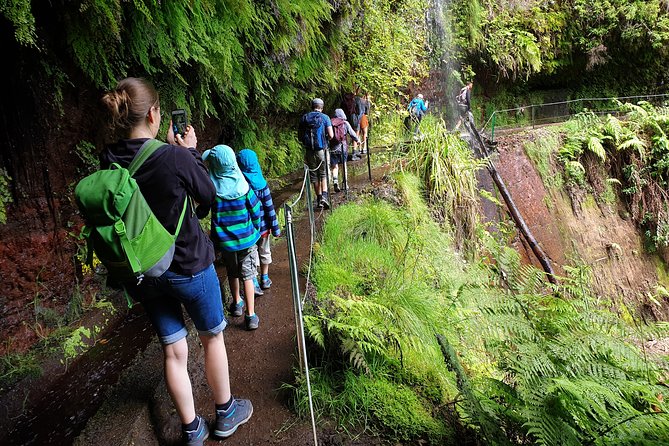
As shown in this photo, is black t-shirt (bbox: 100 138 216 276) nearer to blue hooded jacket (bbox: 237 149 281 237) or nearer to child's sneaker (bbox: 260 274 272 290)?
blue hooded jacket (bbox: 237 149 281 237)

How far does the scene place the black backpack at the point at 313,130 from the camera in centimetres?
651

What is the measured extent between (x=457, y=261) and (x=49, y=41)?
236 inches

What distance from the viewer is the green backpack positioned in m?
1.85

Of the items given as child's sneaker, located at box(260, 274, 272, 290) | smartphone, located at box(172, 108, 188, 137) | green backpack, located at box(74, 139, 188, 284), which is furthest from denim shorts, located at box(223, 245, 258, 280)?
green backpack, located at box(74, 139, 188, 284)

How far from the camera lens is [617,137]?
12266 millimetres

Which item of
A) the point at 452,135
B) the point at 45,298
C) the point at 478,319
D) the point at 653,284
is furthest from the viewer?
the point at 653,284

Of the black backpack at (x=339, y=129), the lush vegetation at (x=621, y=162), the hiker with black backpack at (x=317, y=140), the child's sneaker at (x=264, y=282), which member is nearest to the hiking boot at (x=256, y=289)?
the child's sneaker at (x=264, y=282)

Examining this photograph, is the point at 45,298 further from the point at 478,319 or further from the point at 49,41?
the point at 478,319

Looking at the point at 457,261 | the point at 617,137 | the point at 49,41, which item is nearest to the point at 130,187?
the point at 49,41

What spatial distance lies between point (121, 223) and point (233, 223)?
5.31ft

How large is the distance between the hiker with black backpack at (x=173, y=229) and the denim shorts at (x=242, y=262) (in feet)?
3.41

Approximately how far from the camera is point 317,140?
659cm

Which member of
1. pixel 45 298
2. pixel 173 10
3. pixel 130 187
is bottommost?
pixel 45 298

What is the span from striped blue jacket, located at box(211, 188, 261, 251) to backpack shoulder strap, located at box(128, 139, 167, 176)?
4.30 feet
